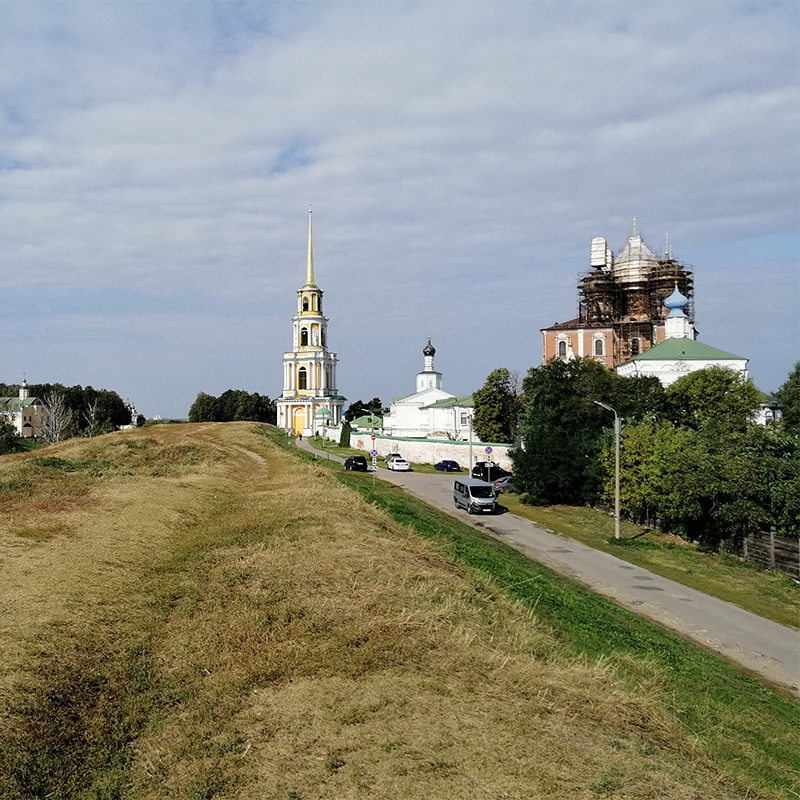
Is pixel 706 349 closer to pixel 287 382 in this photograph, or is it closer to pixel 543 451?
pixel 543 451

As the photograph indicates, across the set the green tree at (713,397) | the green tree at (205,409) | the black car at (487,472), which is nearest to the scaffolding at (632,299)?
the green tree at (713,397)

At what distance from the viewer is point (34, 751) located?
23.6ft

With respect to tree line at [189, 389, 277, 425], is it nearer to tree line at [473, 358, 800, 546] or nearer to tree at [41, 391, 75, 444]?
tree at [41, 391, 75, 444]

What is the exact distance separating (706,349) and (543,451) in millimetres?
29091

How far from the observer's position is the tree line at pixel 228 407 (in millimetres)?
116000

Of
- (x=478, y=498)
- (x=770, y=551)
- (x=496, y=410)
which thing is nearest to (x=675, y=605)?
(x=770, y=551)

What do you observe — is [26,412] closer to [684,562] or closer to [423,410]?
[423,410]

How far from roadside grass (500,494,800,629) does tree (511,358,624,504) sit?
1.65 metres

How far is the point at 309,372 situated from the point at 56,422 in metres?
34.2

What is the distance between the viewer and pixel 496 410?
67750mm

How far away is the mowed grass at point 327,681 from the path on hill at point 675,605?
6.53 ft

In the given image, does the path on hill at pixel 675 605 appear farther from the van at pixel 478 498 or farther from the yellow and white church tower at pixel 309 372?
the yellow and white church tower at pixel 309 372

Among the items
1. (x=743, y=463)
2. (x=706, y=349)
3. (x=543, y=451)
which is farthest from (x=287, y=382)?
(x=743, y=463)

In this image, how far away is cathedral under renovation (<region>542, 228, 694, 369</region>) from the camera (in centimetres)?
7819
